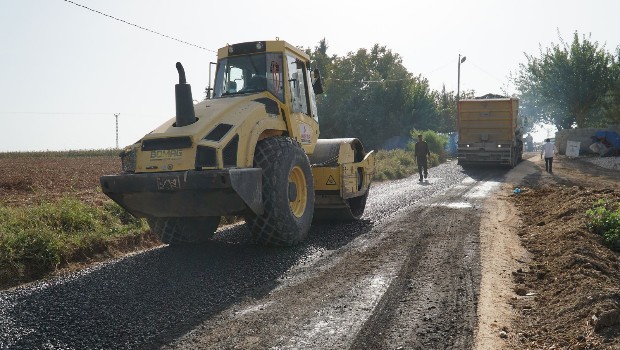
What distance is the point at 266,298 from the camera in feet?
17.5

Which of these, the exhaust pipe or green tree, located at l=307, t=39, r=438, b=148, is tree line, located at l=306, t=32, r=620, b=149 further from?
the exhaust pipe

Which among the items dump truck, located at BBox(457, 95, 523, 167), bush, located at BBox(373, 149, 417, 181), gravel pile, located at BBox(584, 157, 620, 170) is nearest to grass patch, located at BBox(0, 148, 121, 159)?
bush, located at BBox(373, 149, 417, 181)

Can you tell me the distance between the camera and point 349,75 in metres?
50.0

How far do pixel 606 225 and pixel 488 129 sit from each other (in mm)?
14775

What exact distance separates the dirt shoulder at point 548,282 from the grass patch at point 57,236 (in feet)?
18.6

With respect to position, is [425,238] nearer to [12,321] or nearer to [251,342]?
[251,342]

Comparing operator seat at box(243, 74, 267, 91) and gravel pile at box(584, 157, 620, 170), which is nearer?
operator seat at box(243, 74, 267, 91)

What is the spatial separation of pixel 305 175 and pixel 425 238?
7.07 ft

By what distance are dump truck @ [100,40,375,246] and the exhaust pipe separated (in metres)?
0.01

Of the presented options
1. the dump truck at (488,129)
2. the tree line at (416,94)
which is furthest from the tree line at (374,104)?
the dump truck at (488,129)

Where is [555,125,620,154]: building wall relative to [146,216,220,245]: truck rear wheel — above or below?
above

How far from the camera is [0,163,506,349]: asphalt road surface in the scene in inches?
169

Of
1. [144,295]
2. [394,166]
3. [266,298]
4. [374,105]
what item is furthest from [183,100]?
[374,105]

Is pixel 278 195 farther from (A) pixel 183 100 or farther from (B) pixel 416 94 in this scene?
(B) pixel 416 94
